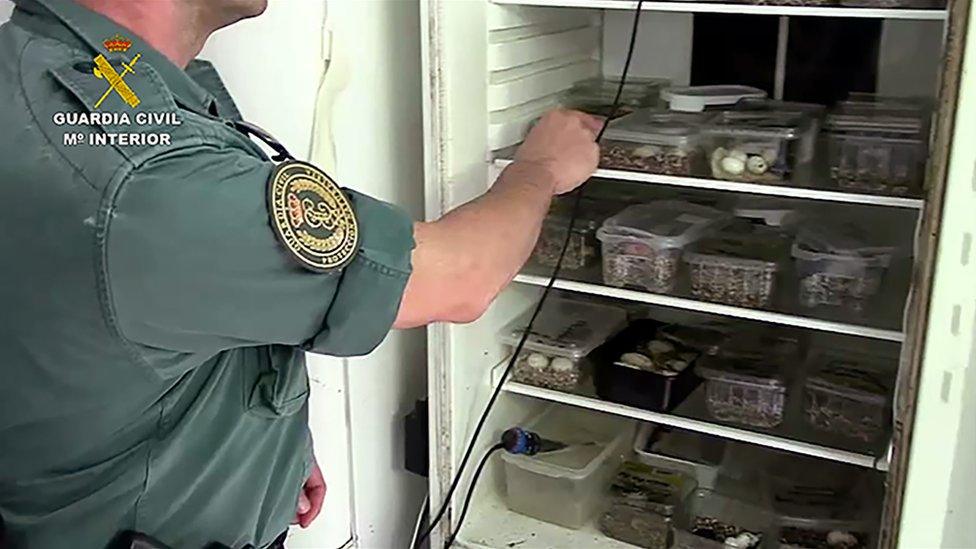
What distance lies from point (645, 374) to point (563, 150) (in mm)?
376

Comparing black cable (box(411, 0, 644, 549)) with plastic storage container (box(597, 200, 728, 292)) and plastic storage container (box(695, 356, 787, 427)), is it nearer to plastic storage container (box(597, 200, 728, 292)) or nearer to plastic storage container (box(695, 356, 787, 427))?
plastic storage container (box(597, 200, 728, 292))

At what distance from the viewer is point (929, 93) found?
1540mm

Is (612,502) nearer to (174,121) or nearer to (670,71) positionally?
(670,71)

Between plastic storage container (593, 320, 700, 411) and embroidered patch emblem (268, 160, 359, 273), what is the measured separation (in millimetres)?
690

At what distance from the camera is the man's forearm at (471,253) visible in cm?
104

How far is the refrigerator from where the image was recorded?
119cm

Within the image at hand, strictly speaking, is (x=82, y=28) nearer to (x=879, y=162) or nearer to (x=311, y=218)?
(x=311, y=218)

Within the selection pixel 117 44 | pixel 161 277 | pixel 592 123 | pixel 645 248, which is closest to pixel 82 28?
pixel 117 44

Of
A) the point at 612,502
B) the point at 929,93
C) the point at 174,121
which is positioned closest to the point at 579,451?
the point at 612,502

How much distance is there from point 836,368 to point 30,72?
1109 mm

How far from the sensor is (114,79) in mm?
932

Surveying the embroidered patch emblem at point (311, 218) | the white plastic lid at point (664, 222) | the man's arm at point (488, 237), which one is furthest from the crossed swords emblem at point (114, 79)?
the white plastic lid at point (664, 222)

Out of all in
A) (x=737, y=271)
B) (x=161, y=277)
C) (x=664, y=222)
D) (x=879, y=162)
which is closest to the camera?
(x=161, y=277)

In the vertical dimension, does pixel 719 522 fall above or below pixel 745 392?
below
